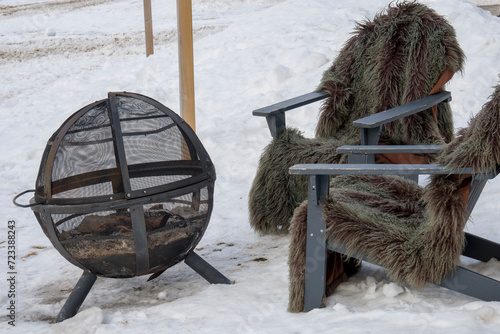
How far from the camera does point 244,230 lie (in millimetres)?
3924

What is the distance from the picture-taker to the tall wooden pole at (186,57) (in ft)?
16.5

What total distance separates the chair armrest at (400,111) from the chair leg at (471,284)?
1.22 metres

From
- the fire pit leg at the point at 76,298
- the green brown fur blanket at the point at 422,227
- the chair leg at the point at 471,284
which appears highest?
the green brown fur blanket at the point at 422,227

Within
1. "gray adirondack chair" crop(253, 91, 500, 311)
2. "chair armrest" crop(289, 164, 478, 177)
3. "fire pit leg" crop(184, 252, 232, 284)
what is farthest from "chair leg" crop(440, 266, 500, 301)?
"fire pit leg" crop(184, 252, 232, 284)

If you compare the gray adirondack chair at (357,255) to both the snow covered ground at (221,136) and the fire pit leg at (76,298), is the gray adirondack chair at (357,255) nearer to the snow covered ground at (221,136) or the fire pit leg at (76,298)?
the snow covered ground at (221,136)

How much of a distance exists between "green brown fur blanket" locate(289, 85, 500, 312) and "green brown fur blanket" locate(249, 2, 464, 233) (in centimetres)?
114

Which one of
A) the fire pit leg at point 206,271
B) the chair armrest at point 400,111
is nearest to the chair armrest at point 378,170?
the fire pit leg at point 206,271

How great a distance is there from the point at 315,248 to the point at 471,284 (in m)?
0.61

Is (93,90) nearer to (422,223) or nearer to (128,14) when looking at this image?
(422,223)

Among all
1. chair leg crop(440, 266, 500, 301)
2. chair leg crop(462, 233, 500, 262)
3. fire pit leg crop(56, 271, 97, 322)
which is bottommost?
fire pit leg crop(56, 271, 97, 322)

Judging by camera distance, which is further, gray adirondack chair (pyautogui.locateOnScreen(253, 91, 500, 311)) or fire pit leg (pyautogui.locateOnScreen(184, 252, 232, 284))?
fire pit leg (pyautogui.locateOnScreen(184, 252, 232, 284))

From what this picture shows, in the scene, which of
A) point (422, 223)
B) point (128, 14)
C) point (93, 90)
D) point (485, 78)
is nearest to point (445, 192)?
point (422, 223)

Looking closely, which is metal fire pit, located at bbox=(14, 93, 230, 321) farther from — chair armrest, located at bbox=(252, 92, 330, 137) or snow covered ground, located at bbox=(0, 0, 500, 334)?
chair armrest, located at bbox=(252, 92, 330, 137)

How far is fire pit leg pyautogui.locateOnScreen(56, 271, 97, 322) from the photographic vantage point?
8.94ft
